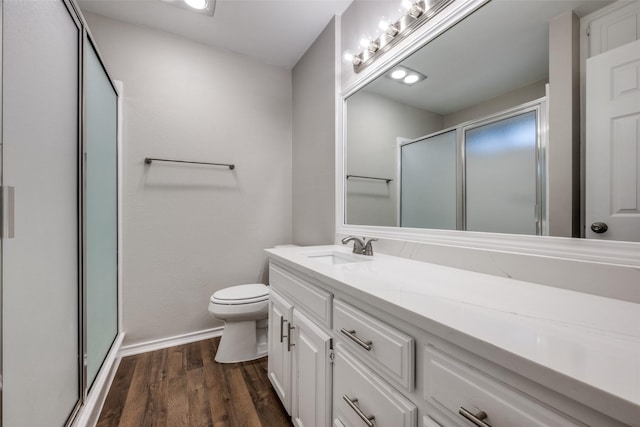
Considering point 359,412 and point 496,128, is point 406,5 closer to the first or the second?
point 496,128

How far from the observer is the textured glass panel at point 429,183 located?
1165mm

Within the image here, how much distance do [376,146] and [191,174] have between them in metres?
1.48

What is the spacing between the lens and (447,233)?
1138 millimetres

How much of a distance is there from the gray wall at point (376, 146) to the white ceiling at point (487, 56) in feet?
0.27

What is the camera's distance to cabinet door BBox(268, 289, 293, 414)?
48.6 inches

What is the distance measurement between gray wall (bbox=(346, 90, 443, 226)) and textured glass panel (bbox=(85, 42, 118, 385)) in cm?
143

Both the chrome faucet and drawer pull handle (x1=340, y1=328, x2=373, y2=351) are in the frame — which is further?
the chrome faucet

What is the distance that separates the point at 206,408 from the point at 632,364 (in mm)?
1649

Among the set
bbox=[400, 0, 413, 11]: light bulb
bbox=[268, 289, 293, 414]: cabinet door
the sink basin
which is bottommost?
bbox=[268, 289, 293, 414]: cabinet door

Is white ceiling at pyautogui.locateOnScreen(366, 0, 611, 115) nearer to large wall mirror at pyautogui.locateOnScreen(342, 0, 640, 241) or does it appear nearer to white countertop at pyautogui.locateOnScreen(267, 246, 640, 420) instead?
large wall mirror at pyautogui.locateOnScreen(342, 0, 640, 241)

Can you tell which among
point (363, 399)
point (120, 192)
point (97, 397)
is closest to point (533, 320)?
point (363, 399)

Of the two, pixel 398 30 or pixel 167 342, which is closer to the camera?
pixel 398 30

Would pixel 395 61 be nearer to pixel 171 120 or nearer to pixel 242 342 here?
pixel 171 120

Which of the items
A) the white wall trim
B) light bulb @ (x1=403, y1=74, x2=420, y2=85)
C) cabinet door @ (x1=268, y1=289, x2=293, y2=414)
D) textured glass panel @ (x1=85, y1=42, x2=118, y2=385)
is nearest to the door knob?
light bulb @ (x1=403, y1=74, x2=420, y2=85)
